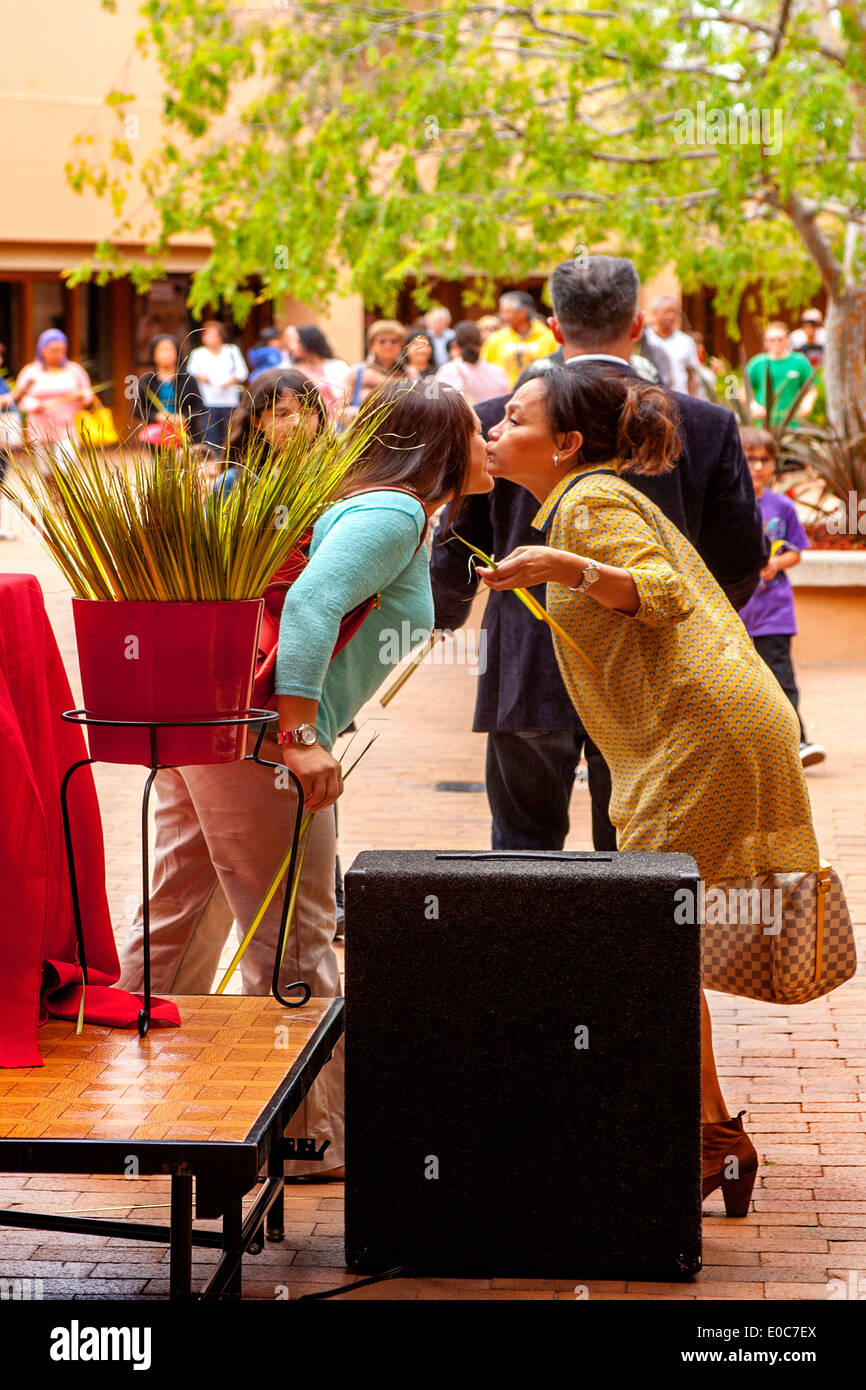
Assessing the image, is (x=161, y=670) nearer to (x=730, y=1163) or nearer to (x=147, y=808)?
(x=147, y=808)

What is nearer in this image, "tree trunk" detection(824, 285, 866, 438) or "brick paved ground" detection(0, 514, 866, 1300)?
"brick paved ground" detection(0, 514, 866, 1300)

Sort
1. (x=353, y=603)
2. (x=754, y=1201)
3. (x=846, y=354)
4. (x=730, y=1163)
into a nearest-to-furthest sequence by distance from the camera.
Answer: (x=353, y=603) < (x=730, y=1163) < (x=754, y=1201) < (x=846, y=354)

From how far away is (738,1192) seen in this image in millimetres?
3852

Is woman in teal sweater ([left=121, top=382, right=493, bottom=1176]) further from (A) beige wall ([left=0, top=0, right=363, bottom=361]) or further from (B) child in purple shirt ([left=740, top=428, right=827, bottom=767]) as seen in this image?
(A) beige wall ([left=0, top=0, right=363, bottom=361])

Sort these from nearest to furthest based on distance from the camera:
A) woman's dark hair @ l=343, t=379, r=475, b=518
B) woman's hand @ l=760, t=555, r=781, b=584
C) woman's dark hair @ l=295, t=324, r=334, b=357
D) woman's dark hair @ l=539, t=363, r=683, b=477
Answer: woman's dark hair @ l=343, t=379, r=475, b=518 → woman's dark hair @ l=539, t=363, r=683, b=477 → woman's hand @ l=760, t=555, r=781, b=584 → woman's dark hair @ l=295, t=324, r=334, b=357

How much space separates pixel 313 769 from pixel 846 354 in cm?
1210

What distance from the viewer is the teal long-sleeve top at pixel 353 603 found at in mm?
3438

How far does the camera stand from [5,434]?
326cm

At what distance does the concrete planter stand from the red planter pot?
9.45 metres

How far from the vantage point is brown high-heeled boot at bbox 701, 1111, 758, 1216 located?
151 inches

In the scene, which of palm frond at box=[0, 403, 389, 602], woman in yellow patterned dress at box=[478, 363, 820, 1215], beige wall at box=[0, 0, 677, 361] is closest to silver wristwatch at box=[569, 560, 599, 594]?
woman in yellow patterned dress at box=[478, 363, 820, 1215]

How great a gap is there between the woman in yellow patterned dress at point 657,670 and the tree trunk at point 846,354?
11.1 metres

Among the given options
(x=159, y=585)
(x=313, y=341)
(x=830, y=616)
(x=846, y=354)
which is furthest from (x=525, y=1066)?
(x=846, y=354)
